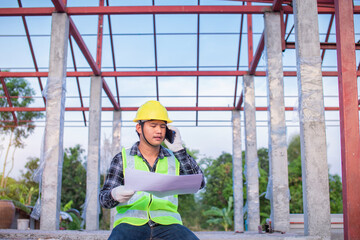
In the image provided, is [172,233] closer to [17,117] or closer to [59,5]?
[59,5]

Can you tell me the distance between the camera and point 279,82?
9.62 m

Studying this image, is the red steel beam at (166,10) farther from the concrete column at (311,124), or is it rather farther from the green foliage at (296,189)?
the green foliage at (296,189)

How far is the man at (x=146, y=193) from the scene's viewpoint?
3.00 metres

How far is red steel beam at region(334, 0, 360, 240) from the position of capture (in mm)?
5590

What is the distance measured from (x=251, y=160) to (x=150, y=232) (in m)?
11.3

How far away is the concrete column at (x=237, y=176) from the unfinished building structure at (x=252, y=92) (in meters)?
0.04

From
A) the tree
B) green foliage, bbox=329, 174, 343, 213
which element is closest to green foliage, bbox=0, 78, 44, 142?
the tree

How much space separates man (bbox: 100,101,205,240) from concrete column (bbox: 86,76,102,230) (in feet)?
35.7

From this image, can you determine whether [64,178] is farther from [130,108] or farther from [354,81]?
[354,81]

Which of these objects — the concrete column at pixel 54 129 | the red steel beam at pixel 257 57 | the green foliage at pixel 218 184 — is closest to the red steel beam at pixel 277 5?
the red steel beam at pixel 257 57

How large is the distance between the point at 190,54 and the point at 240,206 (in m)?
6.92

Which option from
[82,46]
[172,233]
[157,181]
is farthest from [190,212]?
[157,181]

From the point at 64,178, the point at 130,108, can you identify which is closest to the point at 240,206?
the point at 130,108

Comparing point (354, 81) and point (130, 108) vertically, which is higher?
point (130, 108)
